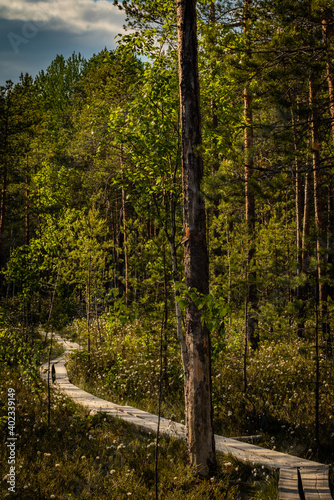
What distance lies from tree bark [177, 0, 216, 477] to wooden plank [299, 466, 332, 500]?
1322 mm

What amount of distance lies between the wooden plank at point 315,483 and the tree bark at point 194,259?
1322mm

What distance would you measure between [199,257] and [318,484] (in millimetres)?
3662

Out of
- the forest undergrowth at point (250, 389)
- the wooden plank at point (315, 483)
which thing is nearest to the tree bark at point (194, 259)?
the wooden plank at point (315, 483)

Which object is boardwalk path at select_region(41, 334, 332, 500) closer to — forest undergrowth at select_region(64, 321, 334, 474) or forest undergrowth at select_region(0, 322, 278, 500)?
forest undergrowth at select_region(0, 322, 278, 500)

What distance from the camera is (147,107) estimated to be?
7539 millimetres

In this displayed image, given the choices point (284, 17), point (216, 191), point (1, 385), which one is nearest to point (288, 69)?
point (284, 17)

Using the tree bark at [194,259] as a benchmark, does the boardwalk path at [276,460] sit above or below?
below

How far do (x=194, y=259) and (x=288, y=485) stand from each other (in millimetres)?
3499

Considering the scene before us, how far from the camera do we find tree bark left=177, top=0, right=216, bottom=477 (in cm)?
482

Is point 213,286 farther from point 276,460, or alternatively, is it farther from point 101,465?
point 101,465

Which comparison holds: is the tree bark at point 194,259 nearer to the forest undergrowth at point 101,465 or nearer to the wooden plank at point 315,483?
the forest undergrowth at point 101,465

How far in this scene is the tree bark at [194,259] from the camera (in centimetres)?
482

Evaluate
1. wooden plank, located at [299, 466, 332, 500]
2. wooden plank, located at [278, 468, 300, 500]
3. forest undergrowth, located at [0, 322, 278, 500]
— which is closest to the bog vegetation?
forest undergrowth, located at [0, 322, 278, 500]

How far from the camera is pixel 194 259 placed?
497 cm
